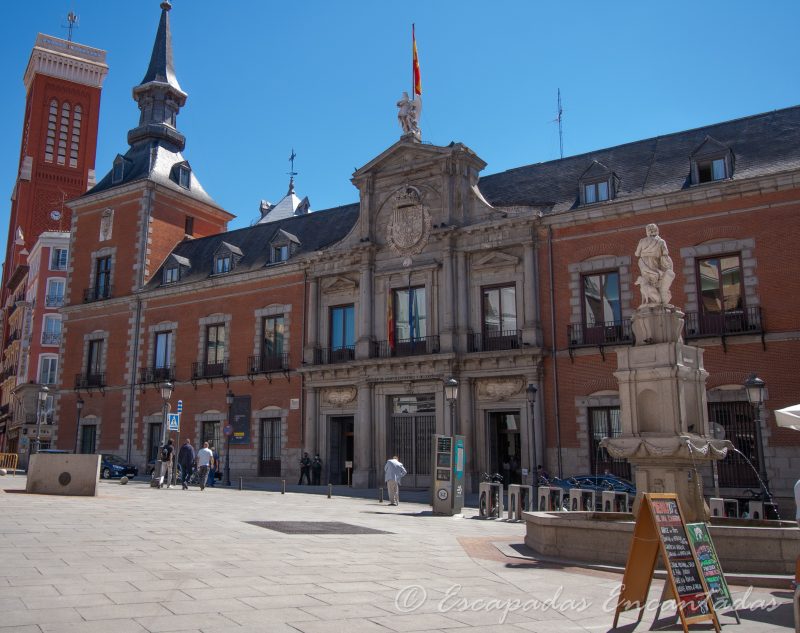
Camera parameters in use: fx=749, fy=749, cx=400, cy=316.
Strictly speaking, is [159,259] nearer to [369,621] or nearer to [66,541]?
[66,541]

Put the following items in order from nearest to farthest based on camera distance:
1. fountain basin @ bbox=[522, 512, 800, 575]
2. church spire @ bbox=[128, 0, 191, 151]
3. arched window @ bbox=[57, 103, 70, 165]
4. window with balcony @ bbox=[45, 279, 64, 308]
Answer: fountain basin @ bbox=[522, 512, 800, 575] → church spire @ bbox=[128, 0, 191, 151] → window with balcony @ bbox=[45, 279, 64, 308] → arched window @ bbox=[57, 103, 70, 165]

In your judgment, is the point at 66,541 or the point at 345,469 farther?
the point at 345,469

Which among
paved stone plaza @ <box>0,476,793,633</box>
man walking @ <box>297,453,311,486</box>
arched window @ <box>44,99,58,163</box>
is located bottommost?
paved stone plaza @ <box>0,476,793,633</box>

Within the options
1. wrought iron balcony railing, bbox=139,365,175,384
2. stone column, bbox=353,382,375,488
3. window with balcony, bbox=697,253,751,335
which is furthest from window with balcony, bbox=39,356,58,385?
window with balcony, bbox=697,253,751,335

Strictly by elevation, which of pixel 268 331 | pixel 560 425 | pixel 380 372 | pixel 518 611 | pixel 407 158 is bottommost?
pixel 518 611

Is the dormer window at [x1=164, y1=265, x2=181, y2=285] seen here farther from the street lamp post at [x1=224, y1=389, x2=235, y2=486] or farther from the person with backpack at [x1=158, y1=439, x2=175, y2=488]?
the person with backpack at [x1=158, y1=439, x2=175, y2=488]

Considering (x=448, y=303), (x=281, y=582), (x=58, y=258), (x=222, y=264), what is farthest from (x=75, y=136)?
(x=281, y=582)

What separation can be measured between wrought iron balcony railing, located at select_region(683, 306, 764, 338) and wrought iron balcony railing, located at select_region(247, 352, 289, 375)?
16730mm

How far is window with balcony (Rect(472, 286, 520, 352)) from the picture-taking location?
27.1m

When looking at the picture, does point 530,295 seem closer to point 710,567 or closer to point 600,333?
point 600,333

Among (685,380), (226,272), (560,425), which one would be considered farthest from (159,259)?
(685,380)

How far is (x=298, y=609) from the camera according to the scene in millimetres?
6969

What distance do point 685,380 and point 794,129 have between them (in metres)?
17.7

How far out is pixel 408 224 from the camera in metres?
29.9
